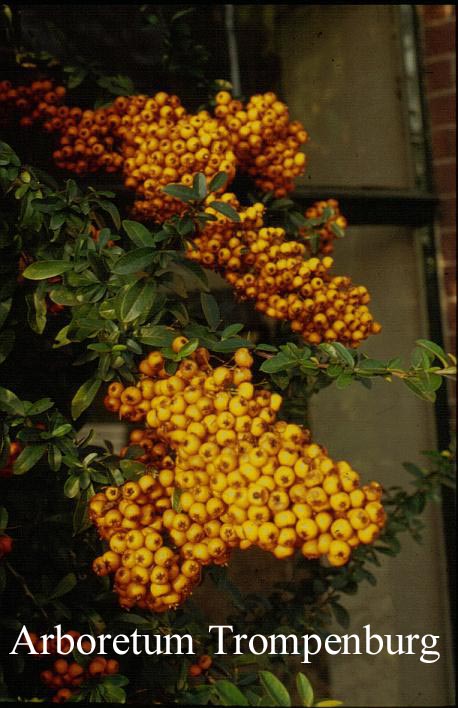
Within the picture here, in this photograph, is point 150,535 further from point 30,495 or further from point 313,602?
point 313,602

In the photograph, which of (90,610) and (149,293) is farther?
(90,610)

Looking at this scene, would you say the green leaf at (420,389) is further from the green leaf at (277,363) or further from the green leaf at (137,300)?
the green leaf at (137,300)

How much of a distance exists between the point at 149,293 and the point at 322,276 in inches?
15.6

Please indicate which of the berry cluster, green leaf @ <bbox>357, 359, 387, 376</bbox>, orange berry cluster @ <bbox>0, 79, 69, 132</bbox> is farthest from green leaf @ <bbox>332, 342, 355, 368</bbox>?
orange berry cluster @ <bbox>0, 79, 69, 132</bbox>

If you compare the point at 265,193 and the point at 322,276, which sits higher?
the point at 265,193

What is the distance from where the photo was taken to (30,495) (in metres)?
1.17

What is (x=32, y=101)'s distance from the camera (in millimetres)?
1409

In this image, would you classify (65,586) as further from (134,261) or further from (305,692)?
(134,261)

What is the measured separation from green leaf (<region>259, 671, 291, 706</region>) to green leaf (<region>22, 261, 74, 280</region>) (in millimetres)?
645

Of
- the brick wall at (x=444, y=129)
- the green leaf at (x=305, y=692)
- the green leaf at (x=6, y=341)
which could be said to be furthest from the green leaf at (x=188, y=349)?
the brick wall at (x=444, y=129)

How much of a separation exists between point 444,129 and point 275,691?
6.58 feet

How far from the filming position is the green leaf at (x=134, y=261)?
2.90 ft

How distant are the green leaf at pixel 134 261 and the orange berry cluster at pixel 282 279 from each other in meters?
0.22

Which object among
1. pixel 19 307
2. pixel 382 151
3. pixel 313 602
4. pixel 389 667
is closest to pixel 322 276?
pixel 19 307
